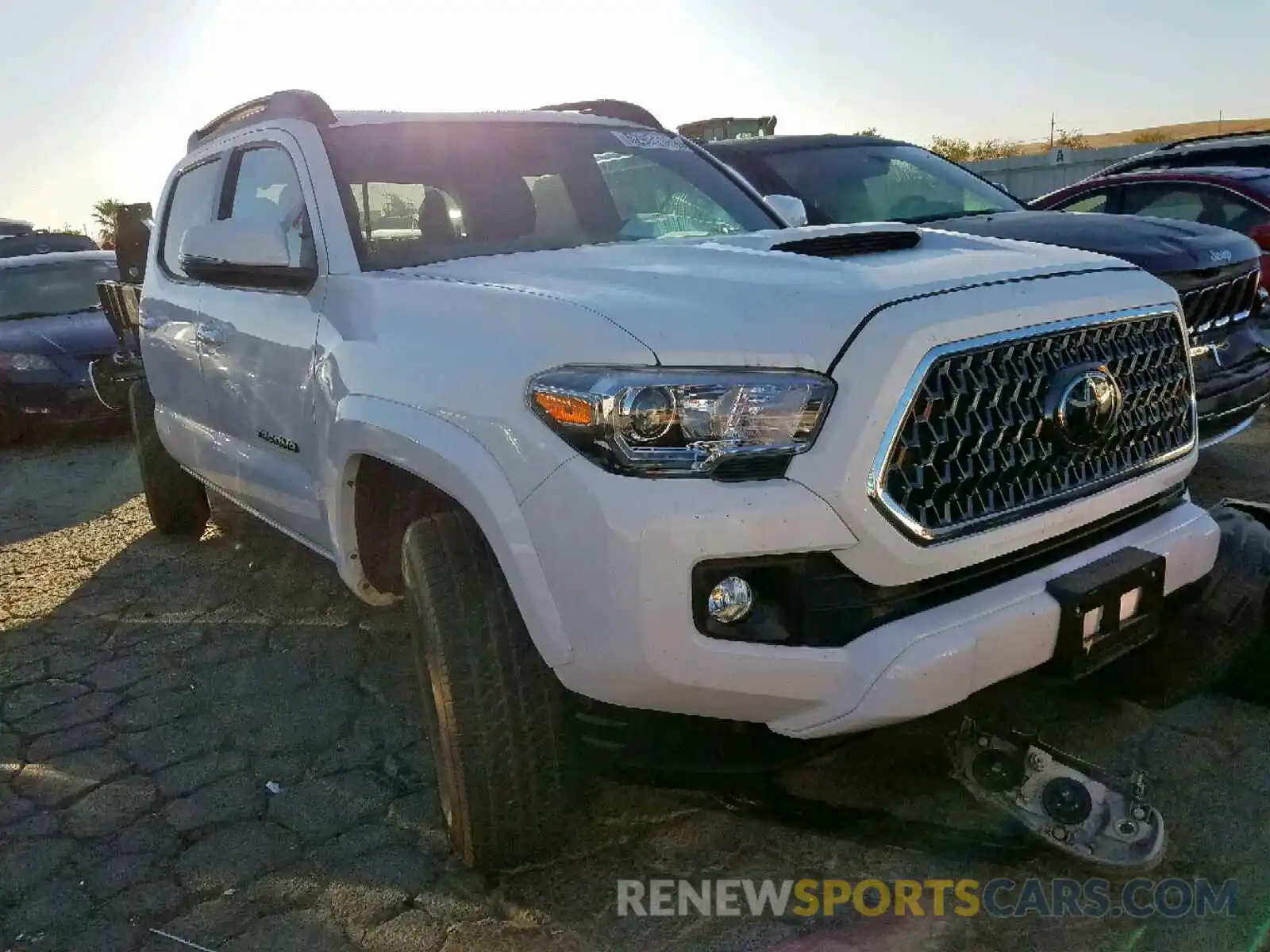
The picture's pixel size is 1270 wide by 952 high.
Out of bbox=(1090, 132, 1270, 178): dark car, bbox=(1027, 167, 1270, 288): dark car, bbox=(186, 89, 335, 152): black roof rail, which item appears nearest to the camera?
bbox=(186, 89, 335, 152): black roof rail

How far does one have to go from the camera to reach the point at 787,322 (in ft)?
6.64

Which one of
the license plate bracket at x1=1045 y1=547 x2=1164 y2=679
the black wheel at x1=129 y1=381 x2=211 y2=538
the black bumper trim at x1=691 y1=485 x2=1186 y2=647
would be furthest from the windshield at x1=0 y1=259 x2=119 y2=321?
the license plate bracket at x1=1045 y1=547 x2=1164 y2=679

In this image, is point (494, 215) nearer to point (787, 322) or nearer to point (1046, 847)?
point (787, 322)

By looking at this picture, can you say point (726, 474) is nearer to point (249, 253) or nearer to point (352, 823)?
point (352, 823)

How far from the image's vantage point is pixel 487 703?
87.9 inches

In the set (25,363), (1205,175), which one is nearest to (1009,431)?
(1205,175)

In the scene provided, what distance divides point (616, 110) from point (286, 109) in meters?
1.26

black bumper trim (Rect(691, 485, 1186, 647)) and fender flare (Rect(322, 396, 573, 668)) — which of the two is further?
fender flare (Rect(322, 396, 573, 668))

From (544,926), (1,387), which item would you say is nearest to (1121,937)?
(544,926)

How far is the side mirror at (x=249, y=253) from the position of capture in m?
2.91

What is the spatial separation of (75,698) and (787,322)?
292 cm

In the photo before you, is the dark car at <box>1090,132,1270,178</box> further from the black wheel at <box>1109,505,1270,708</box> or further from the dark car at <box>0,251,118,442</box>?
the dark car at <box>0,251,118,442</box>

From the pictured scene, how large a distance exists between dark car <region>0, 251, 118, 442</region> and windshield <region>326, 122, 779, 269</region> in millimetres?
5969

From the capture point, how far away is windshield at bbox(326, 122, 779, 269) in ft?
10.3
